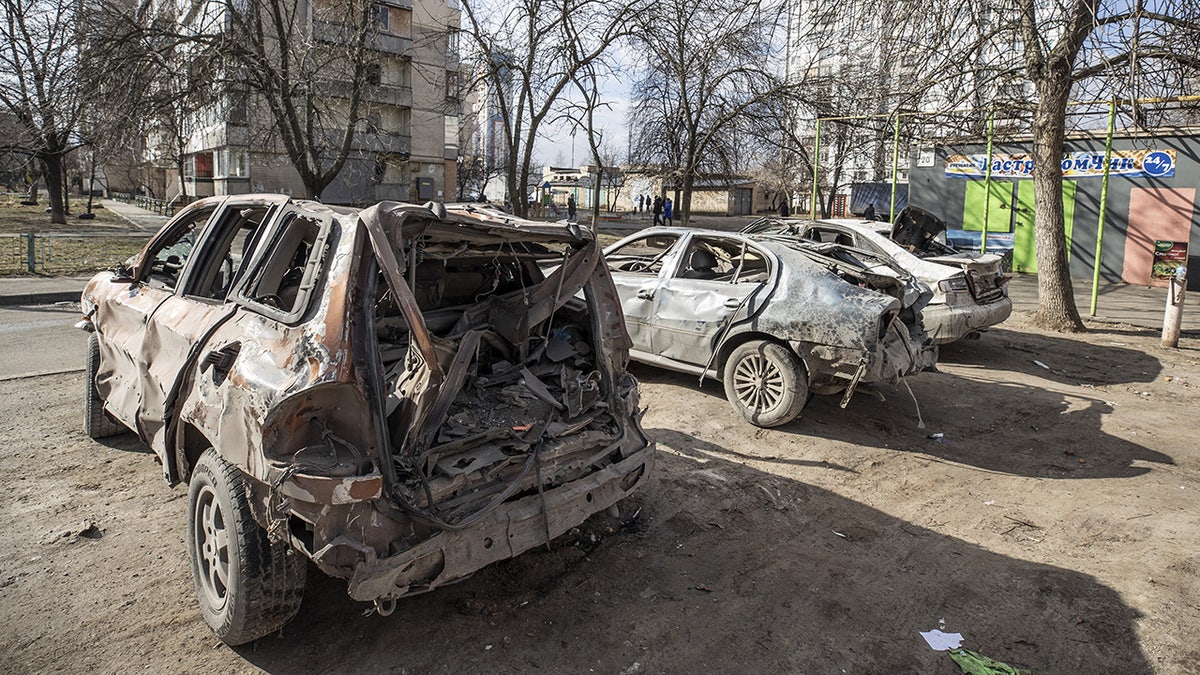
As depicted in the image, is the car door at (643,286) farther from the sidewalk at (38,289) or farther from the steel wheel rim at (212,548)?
the sidewalk at (38,289)

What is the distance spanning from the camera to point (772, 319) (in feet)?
20.3

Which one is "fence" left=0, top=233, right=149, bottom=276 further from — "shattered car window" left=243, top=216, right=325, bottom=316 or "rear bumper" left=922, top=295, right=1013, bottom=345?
"rear bumper" left=922, top=295, right=1013, bottom=345

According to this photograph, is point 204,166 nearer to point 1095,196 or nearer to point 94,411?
point 1095,196

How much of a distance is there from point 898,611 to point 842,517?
3.61 feet

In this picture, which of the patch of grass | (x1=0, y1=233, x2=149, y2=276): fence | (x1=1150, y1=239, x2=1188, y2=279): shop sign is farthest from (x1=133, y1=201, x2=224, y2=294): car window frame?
the patch of grass

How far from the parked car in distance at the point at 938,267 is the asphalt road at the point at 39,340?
8128 millimetres

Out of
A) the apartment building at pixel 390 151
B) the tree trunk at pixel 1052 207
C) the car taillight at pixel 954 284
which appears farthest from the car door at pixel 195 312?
the apartment building at pixel 390 151

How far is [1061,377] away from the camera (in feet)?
27.4

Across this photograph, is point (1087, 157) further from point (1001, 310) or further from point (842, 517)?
point (842, 517)

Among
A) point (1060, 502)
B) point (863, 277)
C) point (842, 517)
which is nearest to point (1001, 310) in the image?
point (863, 277)

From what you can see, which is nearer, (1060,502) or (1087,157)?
(1060,502)

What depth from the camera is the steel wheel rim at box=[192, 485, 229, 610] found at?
10.2 ft

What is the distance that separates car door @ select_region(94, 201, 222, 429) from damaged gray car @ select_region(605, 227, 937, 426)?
12.7 feet

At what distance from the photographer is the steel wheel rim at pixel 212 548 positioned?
3.12 metres
